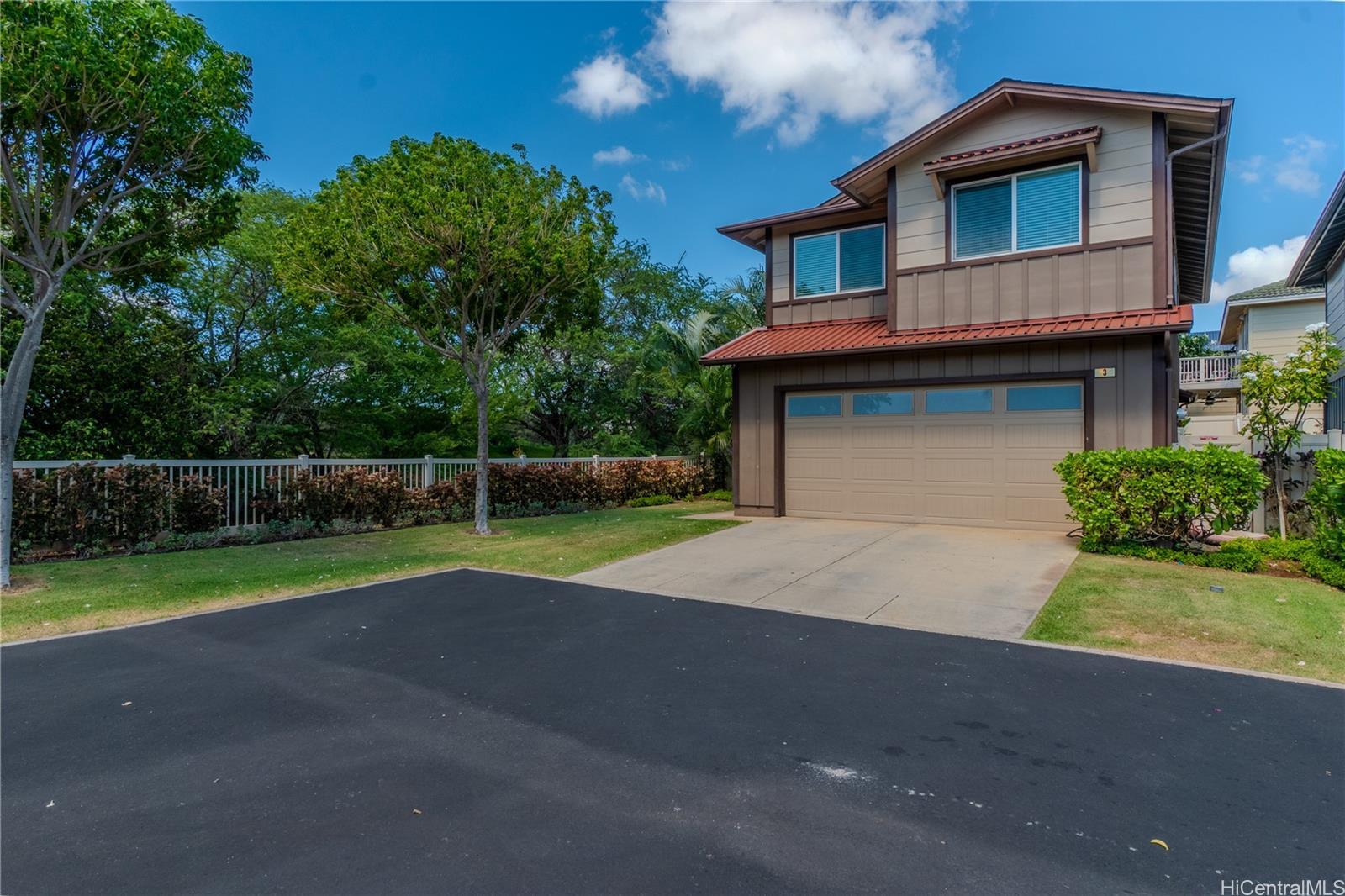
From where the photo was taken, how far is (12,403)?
709cm

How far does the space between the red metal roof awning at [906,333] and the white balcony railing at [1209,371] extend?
17.5 m

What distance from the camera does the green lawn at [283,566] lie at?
6.19 m

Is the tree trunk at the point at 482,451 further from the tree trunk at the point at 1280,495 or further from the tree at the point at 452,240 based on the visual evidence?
the tree trunk at the point at 1280,495

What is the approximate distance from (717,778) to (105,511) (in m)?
9.71

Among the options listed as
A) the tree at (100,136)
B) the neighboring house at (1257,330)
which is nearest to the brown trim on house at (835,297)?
the tree at (100,136)

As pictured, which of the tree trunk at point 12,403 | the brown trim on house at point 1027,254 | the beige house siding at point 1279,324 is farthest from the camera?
the beige house siding at point 1279,324

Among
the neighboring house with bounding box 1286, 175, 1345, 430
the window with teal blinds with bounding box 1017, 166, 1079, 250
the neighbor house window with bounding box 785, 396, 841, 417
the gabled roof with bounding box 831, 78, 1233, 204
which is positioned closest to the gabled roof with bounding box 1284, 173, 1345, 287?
the neighboring house with bounding box 1286, 175, 1345, 430

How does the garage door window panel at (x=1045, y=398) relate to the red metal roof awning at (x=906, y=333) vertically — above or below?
below

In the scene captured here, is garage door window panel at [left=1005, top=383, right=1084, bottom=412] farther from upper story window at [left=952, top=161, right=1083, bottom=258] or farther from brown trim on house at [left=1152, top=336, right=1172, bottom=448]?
upper story window at [left=952, top=161, right=1083, bottom=258]

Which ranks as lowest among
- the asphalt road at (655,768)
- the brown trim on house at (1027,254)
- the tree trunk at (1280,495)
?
the asphalt road at (655,768)

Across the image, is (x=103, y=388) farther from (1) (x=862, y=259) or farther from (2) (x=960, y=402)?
(2) (x=960, y=402)

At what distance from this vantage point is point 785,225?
12.9 metres

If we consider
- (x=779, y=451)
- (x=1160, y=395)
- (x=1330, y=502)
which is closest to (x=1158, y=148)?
(x=1160, y=395)

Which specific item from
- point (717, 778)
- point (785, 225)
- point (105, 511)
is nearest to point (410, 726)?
point (717, 778)
